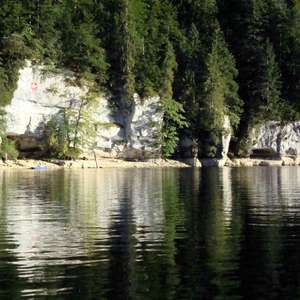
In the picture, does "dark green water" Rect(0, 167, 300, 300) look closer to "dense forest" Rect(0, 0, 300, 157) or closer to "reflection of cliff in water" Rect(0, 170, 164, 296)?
"reflection of cliff in water" Rect(0, 170, 164, 296)

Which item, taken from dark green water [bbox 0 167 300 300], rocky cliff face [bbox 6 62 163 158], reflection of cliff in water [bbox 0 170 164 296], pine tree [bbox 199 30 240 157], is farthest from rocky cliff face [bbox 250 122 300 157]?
dark green water [bbox 0 167 300 300]

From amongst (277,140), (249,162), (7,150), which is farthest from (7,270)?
(277,140)

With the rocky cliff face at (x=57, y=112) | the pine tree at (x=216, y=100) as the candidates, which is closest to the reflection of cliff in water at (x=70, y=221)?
the rocky cliff face at (x=57, y=112)

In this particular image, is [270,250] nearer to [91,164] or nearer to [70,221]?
[70,221]

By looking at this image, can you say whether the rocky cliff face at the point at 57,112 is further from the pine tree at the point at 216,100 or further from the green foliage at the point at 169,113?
the pine tree at the point at 216,100

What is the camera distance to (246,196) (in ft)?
108

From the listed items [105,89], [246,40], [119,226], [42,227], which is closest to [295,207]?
[119,226]

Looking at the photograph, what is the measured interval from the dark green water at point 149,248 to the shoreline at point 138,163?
39.6 meters

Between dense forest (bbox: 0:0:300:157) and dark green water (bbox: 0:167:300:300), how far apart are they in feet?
167

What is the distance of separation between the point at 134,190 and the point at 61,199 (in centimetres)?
692

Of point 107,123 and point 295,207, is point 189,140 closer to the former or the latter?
point 107,123

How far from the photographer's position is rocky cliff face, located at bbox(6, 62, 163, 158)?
250 ft

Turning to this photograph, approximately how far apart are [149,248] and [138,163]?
204ft

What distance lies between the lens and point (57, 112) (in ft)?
258
